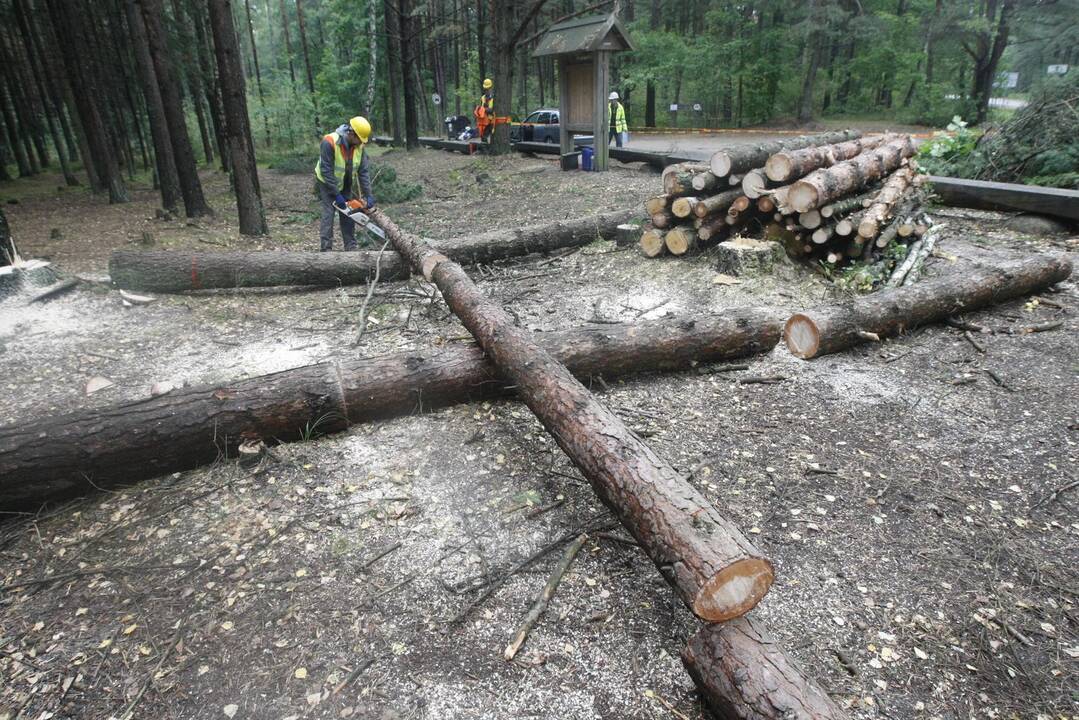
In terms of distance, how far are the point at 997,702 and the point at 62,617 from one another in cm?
399

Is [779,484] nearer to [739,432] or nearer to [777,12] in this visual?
[739,432]

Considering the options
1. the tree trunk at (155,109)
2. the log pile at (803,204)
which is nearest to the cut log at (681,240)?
the log pile at (803,204)

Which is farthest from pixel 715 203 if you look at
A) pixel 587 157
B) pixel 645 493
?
pixel 587 157

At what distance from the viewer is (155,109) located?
10141mm

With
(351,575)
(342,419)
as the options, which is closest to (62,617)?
(351,575)

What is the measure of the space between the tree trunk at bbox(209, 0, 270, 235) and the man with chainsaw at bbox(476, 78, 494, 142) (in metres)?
8.99

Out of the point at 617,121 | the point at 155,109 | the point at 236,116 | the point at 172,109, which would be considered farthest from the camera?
the point at 617,121

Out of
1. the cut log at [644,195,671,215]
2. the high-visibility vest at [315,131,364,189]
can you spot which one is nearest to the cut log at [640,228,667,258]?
the cut log at [644,195,671,215]

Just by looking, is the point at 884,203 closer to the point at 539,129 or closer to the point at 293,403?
the point at 293,403

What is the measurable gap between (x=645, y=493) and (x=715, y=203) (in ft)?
17.0

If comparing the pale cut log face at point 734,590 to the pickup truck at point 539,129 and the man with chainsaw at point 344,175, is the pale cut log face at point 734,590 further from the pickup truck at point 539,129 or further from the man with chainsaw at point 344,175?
the pickup truck at point 539,129

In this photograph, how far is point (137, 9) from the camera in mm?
10172

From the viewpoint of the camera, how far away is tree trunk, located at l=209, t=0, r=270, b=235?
26.6 ft

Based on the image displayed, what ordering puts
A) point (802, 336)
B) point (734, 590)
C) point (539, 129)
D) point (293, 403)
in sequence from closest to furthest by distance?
1. point (734, 590)
2. point (293, 403)
3. point (802, 336)
4. point (539, 129)
